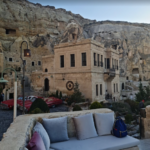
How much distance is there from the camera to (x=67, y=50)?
1900 centimetres

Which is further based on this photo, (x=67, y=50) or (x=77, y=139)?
(x=67, y=50)

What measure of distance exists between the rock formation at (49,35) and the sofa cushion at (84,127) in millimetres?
23504

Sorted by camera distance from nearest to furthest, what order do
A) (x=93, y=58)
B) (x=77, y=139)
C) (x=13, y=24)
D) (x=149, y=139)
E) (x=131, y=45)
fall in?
(x=77, y=139) < (x=149, y=139) < (x=93, y=58) < (x=13, y=24) < (x=131, y=45)

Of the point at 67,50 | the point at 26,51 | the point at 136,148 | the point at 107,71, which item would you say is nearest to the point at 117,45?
the point at 107,71

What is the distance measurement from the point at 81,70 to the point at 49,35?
2696cm

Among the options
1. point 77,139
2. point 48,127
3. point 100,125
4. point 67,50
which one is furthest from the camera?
point 67,50

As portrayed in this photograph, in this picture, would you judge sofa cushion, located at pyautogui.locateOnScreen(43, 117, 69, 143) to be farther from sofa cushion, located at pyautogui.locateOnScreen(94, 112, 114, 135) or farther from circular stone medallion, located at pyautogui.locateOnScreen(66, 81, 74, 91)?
circular stone medallion, located at pyautogui.locateOnScreen(66, 81, 74, 91)

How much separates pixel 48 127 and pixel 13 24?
1668 inches

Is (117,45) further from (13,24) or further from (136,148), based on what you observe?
(136,148)

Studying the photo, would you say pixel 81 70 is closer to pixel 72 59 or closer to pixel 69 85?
pixel 72 59

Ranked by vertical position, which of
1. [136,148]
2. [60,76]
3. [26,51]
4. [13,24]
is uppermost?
[13,24]

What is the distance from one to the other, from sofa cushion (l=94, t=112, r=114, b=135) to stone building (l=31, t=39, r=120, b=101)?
12.6 m

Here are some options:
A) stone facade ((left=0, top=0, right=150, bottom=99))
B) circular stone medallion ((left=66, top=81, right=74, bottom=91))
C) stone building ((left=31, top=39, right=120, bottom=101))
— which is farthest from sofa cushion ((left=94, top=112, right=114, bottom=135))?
stone facade ((left=0, top=0, right=150, bottom=99))

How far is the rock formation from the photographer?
35.2 meters
